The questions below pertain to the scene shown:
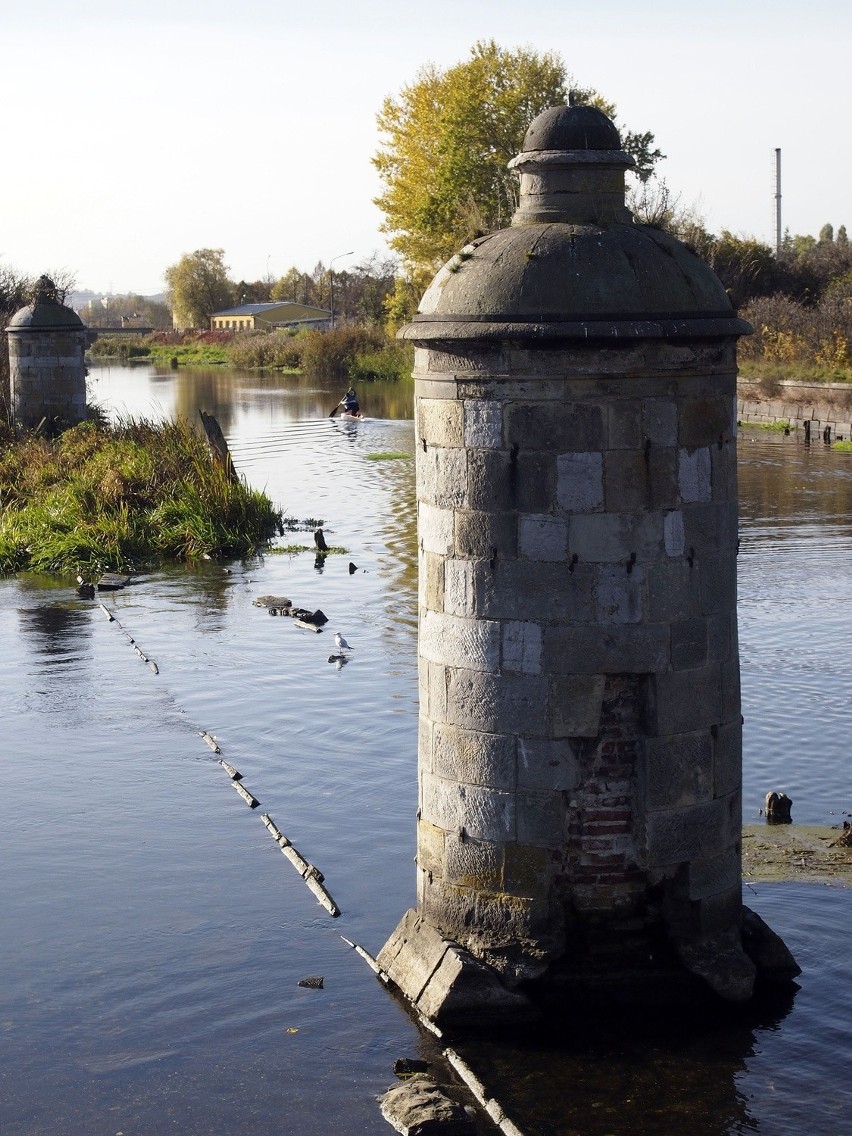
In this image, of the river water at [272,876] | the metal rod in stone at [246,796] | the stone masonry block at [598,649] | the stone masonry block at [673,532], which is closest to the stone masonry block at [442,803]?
the stone masonry block at [598,649]

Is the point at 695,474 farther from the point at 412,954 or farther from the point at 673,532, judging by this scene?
the point at 412,954

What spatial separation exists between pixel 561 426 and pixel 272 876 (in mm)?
4424

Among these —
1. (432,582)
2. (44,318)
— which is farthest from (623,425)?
(44,318)

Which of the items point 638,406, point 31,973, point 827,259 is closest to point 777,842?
point 638,406

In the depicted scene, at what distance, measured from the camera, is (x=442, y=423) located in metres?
7.96

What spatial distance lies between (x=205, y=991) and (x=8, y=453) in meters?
19.8

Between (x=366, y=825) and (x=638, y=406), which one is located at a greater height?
(x=638, y=406)

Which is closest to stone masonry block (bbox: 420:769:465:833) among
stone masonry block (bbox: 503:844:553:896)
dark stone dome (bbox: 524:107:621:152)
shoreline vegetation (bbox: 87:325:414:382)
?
stone masonry block (bbox: 503:844:553:896)

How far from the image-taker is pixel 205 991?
28.5 feet

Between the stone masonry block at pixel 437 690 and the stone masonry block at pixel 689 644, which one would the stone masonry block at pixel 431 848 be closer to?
the stone masonry block at pixel 437 690

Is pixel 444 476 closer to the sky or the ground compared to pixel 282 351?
closer to the ground

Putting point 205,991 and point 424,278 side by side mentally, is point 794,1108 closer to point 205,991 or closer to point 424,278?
point 205,991

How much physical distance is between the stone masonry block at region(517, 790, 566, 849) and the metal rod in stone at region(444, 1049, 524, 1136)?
1.15 meters

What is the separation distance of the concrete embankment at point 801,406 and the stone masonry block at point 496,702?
29143mm
